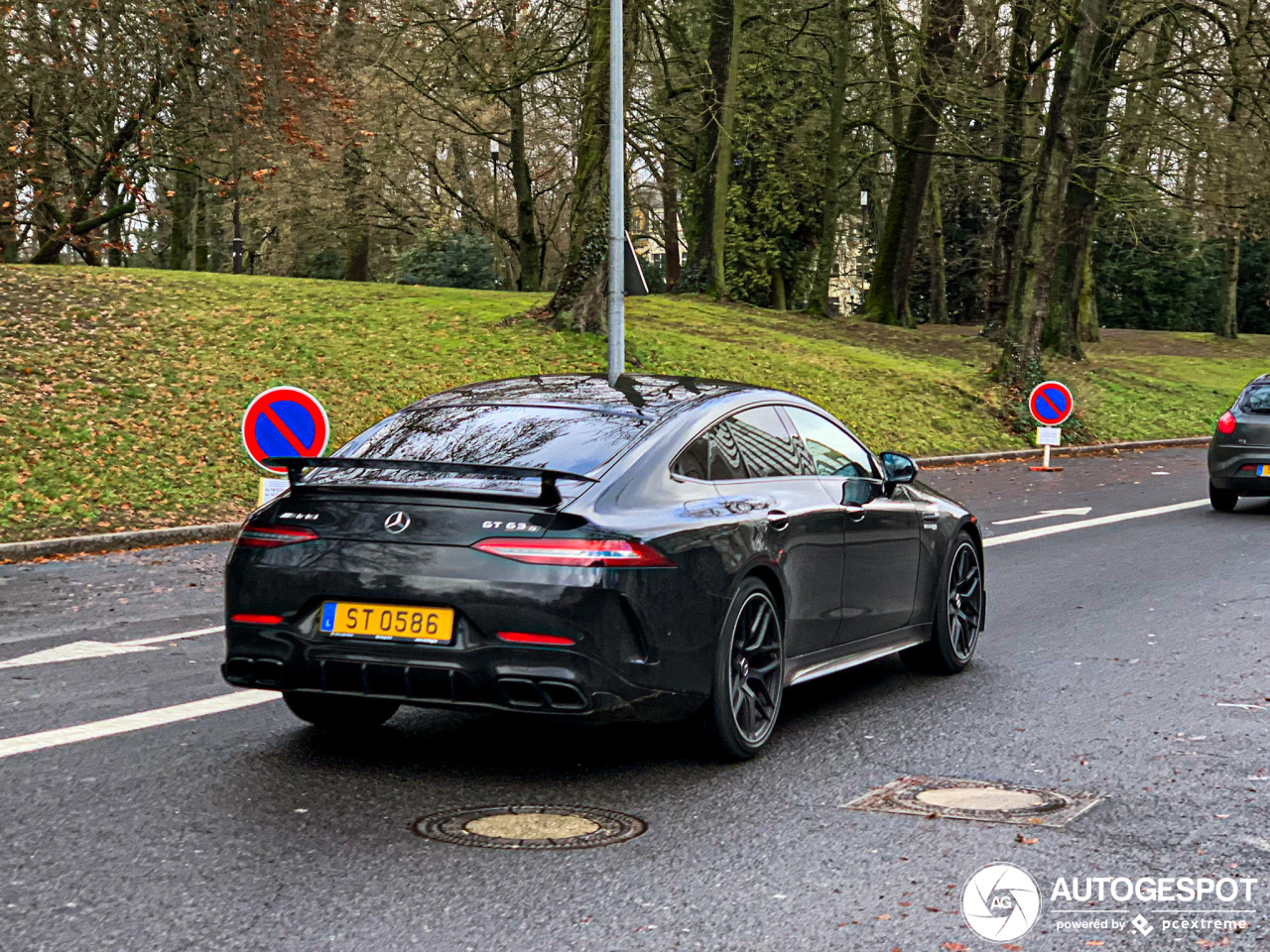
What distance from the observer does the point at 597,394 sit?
23.4 feet

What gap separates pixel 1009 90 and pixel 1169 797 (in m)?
31.7

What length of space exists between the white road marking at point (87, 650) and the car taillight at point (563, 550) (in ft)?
12.4

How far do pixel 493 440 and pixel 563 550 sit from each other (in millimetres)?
901

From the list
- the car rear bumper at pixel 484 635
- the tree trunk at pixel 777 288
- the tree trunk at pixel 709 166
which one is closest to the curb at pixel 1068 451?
the tree trunk at pixel 709 166

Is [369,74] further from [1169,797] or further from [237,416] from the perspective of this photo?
[1169,797]

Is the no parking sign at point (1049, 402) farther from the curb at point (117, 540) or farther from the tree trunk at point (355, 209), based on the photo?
the tree trunk at point (355, 209)

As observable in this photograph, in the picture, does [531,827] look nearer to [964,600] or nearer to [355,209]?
[964,600]

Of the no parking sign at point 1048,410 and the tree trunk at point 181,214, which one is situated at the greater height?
the tree trunk at point 181,214

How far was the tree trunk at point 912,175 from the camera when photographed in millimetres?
33125

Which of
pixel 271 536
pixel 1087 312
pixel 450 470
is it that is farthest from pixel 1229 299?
pixel 271 536

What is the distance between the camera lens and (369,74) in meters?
40.0

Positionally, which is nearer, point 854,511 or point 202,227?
point 854,511

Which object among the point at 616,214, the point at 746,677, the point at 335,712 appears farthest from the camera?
the point at 616,214

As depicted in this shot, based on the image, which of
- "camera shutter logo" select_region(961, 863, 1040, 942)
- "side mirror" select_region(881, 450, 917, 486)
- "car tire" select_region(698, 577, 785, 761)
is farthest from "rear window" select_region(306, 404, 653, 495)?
"camera shutter logo" select_region(961, 863, 1040, 942)
